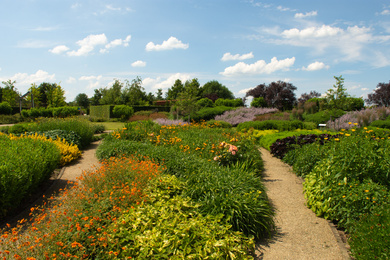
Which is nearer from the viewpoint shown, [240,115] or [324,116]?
[324,116]

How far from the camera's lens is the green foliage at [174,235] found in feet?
9.37

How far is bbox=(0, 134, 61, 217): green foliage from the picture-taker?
422 cm

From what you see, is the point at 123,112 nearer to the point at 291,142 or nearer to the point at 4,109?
the point at 4,109

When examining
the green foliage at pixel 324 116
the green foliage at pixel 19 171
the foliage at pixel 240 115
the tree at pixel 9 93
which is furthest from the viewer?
the tree at pixel 9 93

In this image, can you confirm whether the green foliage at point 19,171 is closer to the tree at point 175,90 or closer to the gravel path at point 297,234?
the gravel path at point 297,234

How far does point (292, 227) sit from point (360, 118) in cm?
1309

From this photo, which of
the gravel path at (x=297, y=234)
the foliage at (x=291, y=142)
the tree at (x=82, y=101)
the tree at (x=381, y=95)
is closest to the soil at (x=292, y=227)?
the gravel path at (x=297, y=234)

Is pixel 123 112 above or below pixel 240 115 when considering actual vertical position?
above

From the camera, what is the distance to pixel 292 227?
411 cm

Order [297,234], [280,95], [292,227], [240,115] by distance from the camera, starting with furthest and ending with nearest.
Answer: [280,95], [240,115], [292,227], [297,234]

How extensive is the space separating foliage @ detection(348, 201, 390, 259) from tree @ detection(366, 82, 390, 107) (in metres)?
28.8

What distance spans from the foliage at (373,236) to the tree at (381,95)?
28.8 metres

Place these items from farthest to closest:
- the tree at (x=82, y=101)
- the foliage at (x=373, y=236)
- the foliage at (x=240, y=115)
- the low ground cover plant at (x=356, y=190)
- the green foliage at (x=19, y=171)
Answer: the tree at (x=82, y=101) → the foliage at (x=240, y=115) → the green foliage at (x=19, y=171) → the low ground cover plant at (x=356, y=190) → the foliage at (x=373, y=236)

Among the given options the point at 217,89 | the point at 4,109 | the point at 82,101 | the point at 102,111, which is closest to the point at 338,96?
the point at 102,111
